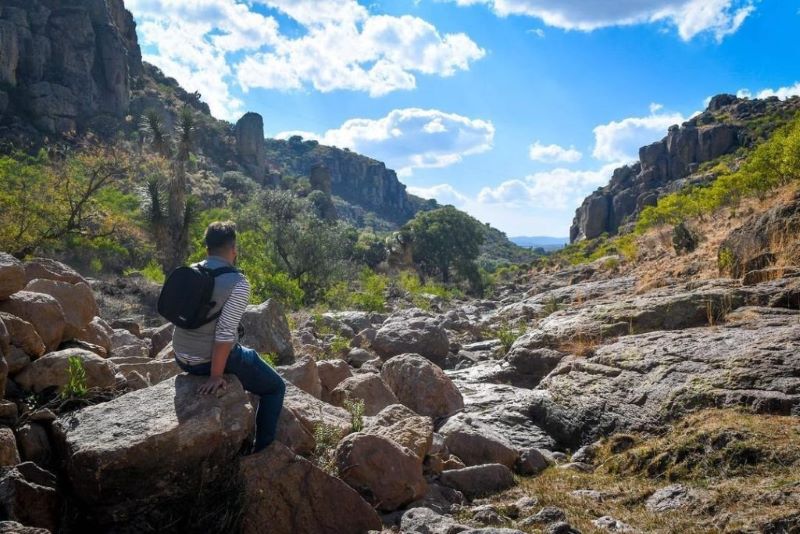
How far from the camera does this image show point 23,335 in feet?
16.6

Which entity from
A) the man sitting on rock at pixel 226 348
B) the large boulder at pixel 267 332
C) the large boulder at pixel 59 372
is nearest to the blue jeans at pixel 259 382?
the man sitting on rock at pixel 226 348

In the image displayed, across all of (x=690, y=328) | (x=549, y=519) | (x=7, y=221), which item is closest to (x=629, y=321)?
(x=690, y=328)

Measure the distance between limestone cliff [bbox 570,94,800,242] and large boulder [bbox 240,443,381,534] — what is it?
75084mm

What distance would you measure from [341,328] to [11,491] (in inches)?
495

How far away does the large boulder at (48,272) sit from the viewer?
735cm

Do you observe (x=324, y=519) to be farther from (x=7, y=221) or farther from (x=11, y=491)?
(x=7, y=221)

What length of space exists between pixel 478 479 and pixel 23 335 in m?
4.56

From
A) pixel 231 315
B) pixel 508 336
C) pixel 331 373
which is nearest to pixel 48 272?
pixel 331 373

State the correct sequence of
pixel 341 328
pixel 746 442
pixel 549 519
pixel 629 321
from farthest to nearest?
pixel 341 328 → pixel 629 321 → pixel 746 442 → pixel 549 519

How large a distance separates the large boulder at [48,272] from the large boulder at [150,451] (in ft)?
12.7

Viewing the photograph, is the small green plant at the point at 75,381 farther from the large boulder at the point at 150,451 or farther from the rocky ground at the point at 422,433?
the large boulder at the point at 150,451

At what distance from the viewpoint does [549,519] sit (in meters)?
4.52

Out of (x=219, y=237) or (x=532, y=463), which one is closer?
(x=219, y=237)

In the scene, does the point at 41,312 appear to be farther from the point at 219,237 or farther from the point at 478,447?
the point at 478,447
